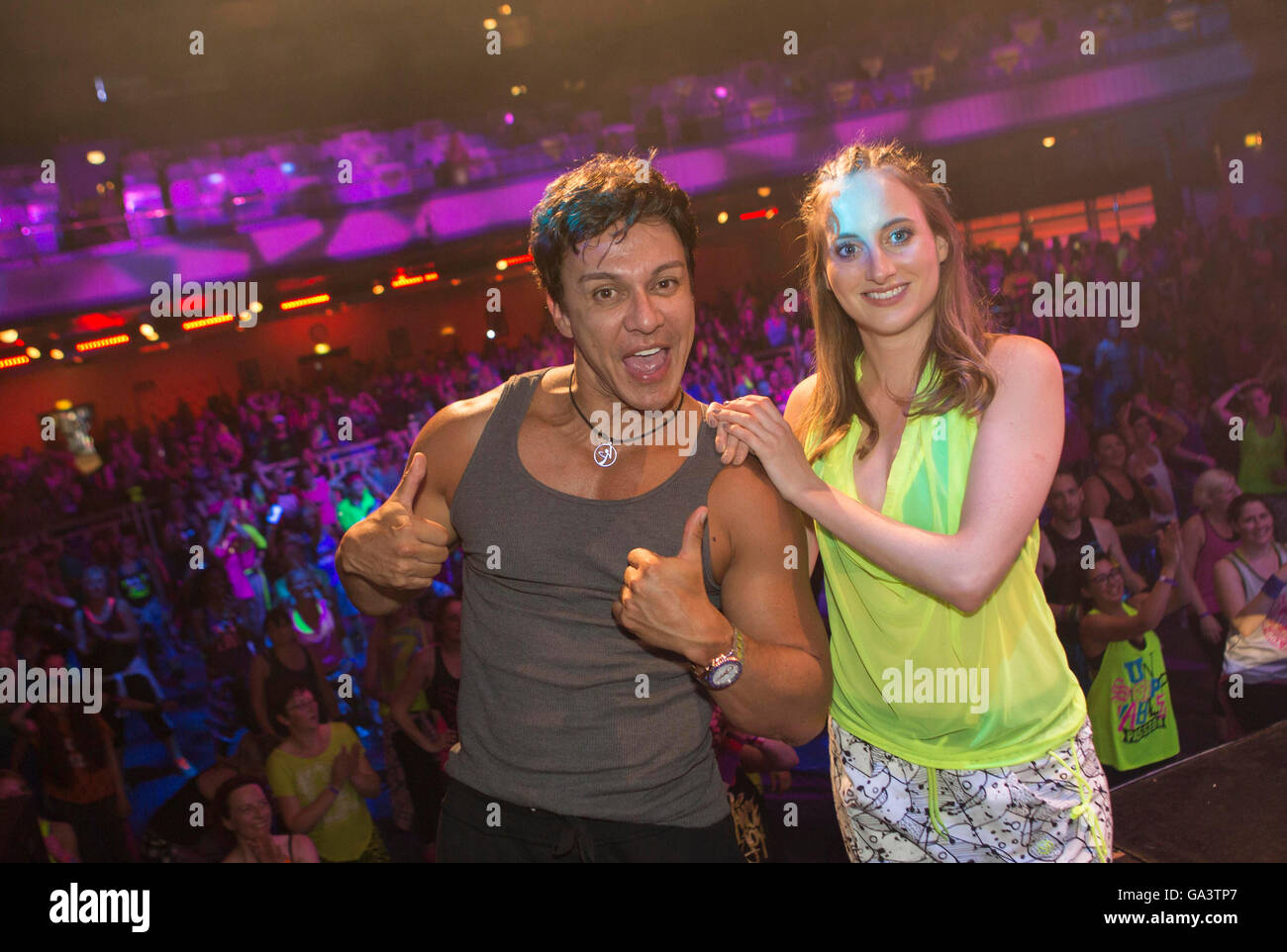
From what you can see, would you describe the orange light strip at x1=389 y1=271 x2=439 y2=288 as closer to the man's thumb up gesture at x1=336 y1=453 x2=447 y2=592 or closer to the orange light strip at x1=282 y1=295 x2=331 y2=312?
the orange light strip at x1=282 y1=295 x2=331 y2=312

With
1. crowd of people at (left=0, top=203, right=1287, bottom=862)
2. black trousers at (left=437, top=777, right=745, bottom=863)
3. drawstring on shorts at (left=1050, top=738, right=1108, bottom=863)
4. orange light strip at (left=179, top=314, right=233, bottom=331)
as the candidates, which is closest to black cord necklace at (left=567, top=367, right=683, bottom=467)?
black trousers at (left=437, top=777, right=745, bottom=863)

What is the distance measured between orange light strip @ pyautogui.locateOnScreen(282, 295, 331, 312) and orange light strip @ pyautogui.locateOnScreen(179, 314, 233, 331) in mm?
258

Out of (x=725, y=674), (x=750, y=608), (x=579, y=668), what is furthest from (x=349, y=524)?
(x=725, y=674)

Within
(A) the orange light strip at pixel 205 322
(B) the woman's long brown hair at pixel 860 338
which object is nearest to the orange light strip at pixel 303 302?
(A) the orange light strip at pixel 205 322

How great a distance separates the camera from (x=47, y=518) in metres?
4.19

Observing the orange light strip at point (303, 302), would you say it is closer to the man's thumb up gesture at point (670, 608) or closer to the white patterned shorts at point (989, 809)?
the man's thumb up gesture at point (670, 608)

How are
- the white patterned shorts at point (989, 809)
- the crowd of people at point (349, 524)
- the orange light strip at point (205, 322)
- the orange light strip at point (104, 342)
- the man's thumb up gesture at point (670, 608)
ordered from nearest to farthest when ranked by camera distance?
the man's thumb up gesture at point (670, 608) < the white patterned shorts at point (989, 809) < the crowd of people at point (349, 524) < the orange light strip at point (104, 342) < the orange light strip at point (205, 322)

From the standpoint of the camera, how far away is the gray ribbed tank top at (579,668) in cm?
148

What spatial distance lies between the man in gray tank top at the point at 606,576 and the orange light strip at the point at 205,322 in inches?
129

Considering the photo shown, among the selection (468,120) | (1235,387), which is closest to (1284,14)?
(1235,387)

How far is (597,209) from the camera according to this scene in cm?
154

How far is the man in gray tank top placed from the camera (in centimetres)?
147
